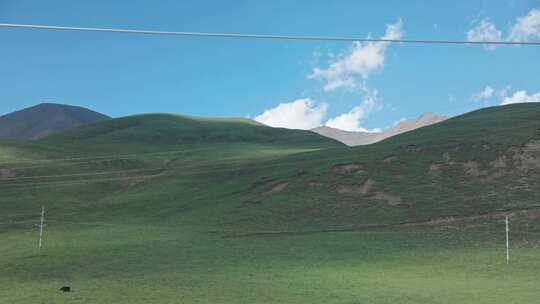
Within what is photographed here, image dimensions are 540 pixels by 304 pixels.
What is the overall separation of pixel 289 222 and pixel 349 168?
2037 cm

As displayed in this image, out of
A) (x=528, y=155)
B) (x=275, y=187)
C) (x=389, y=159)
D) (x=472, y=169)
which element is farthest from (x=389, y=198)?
(x=528, y=155)

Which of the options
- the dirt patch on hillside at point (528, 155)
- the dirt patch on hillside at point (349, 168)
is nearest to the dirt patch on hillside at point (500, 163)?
the dirt patch on hillside at point (528, 155)

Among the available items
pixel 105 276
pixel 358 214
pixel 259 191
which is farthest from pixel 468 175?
pixel 105 276

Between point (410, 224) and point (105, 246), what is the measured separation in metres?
29.7

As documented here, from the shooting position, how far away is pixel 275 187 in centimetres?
7562

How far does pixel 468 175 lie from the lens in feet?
236

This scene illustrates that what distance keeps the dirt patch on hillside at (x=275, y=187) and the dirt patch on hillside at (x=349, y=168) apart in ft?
25.0

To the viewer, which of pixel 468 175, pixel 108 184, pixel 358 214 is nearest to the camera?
pixel 358 214

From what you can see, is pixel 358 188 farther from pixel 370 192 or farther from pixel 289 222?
pixel 289 222

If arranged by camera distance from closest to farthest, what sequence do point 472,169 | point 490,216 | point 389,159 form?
1. point 490,216
2. point 472,169
3. point 389,159

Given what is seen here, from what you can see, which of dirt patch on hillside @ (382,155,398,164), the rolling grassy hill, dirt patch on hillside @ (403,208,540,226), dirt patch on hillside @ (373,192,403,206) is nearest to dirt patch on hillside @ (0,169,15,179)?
the rolling grassy hill

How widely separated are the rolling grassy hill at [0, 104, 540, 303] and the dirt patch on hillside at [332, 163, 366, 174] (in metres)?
0.31

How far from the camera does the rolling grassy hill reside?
28203 millimetres

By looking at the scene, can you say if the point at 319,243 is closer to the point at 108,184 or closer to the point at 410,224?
the point at 410,224
